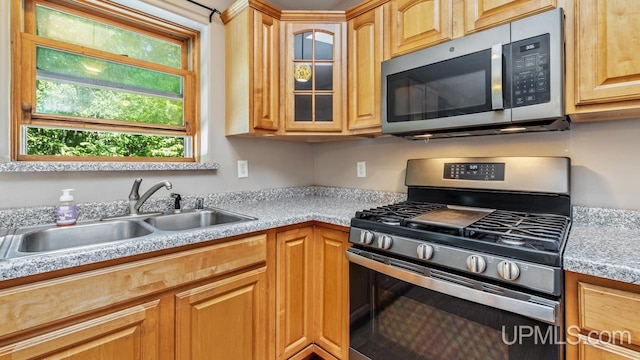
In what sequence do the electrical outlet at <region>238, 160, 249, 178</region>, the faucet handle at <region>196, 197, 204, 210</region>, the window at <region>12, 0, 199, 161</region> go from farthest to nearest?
the electrical outlet at <region>238, 160, 249, 178</region>
the faucet handle at <region>196, 197, 204, 210</region>
the window at <region>12, 0, 199, 161</region>

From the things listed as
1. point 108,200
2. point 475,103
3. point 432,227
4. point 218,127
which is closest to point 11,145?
point 108,200

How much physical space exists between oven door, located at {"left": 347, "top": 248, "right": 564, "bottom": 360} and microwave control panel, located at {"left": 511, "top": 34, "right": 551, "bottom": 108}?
760 mm

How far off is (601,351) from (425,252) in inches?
20.8

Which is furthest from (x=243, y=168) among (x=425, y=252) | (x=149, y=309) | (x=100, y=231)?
(x=425, y=252)

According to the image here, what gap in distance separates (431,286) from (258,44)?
62.7 inches

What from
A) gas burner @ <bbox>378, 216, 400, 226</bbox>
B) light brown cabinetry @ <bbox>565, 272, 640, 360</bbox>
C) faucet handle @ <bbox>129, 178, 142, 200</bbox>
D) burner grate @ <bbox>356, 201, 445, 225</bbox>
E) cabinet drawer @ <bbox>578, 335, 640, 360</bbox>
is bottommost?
A: cabinet drawer @ <bbox>578, 335, 640, 360</bbox>

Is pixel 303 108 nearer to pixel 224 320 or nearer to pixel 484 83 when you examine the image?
pixel 484 83

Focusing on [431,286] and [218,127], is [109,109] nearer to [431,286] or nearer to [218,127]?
[218,127]

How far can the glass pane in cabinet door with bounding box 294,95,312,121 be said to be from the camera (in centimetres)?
189

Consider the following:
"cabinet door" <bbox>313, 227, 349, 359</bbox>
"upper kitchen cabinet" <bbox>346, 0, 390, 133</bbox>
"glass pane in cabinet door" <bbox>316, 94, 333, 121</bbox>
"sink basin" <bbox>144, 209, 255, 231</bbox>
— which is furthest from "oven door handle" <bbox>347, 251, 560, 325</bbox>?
"glass pane in cabinet door" <bbox>316, 94, 333, 121</bbox>

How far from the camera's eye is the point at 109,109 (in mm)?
1624

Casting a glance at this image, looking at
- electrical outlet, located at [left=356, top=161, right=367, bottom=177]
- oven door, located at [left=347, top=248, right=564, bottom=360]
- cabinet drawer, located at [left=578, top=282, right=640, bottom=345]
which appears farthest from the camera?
electrical outlet, located at [left=356, top=161, right=367, bottom=177]

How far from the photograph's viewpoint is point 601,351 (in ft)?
2.72

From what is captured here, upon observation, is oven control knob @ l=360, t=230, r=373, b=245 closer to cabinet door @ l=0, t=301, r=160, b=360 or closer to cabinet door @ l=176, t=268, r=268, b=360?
cabinet door @ l=176, t=268, r=268, b=360
